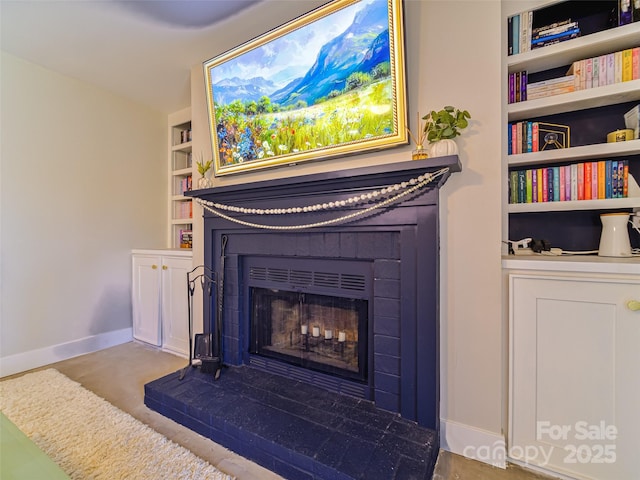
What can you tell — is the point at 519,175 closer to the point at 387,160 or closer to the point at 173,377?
the point at 387,160

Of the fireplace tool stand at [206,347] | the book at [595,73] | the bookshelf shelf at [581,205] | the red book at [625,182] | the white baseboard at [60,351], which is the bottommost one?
the white baseboard at [60,351]

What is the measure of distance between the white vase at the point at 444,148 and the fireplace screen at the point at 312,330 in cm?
89

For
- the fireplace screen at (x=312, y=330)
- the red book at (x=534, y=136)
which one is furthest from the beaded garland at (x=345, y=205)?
the red book at (x=534, y=136)

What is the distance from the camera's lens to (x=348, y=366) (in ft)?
5.42

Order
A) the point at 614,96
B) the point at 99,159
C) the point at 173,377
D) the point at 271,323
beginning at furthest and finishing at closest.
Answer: the point at 99,159
the point at 271,323
the point at 173,377
the point at 614,96

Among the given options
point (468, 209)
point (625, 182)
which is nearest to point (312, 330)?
point (468, 209)

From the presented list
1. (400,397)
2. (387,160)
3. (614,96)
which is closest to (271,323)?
(400,397)

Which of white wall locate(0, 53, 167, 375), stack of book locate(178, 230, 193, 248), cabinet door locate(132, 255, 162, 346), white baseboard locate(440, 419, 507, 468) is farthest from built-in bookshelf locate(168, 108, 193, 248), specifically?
white baseboard locate(440, 419, 507, 468)

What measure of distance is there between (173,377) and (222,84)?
2054 millimetres

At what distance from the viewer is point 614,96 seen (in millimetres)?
1296

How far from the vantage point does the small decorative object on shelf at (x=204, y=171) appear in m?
2.10

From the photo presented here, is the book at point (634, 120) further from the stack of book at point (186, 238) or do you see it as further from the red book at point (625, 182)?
the stack of book at point (186, 238)

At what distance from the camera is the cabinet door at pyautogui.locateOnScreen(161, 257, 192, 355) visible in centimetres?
236

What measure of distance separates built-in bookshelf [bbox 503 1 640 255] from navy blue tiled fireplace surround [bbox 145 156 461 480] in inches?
26.2
